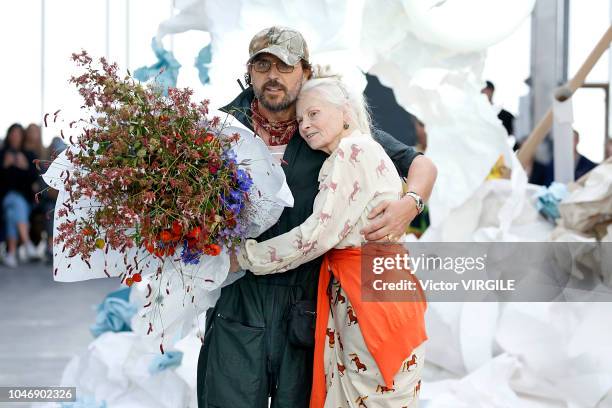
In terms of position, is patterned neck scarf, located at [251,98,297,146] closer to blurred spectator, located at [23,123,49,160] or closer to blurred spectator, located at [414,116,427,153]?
blurred spectator, located at [414,116,427,153]

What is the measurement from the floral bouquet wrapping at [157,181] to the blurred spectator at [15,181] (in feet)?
25.4

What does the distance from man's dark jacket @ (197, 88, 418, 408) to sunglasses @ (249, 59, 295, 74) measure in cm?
14

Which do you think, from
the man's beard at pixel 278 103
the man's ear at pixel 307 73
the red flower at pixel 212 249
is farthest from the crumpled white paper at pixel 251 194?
the man's ear at pixel 307 73

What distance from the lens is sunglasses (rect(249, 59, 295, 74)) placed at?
7.88ft

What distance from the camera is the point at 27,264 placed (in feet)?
33.1

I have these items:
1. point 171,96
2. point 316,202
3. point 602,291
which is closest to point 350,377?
point 316,202

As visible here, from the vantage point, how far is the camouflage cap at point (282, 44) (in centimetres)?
238

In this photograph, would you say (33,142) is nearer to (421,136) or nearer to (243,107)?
(421,136)

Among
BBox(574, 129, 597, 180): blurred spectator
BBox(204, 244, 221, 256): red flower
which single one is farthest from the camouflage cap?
BBox(574, 129, 597, 180): blurred spectator

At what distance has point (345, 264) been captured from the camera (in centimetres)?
227

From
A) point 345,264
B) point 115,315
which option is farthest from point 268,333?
point 115,315

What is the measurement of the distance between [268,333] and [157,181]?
615 mm

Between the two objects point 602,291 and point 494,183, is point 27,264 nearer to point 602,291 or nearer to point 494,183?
point 494,183

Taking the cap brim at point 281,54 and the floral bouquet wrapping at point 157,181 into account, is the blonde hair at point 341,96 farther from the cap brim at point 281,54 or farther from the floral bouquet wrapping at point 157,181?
the floral bouquet wrapping at point 157,181
